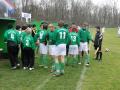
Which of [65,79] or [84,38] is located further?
[84,38]

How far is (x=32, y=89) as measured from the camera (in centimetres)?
1241

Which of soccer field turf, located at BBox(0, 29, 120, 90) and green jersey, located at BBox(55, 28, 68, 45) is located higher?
green jersey, located at BBox(55, 28, 68, 45)

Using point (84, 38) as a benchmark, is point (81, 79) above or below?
below

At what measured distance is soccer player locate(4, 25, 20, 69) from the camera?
1667cm

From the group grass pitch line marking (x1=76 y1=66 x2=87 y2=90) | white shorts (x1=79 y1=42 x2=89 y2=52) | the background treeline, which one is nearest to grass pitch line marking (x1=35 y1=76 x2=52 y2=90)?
grass pitch line marking (x1=76 y1=66 x2=87 y2=90)

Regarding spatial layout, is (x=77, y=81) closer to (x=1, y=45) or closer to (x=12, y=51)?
(x=12, y=51)

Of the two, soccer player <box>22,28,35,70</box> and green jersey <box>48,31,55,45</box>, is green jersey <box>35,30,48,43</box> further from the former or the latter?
green jersey <box>48,31,55,45</box>

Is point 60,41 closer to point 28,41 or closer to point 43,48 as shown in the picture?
point 28,41

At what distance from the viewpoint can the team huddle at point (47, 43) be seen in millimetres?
15086

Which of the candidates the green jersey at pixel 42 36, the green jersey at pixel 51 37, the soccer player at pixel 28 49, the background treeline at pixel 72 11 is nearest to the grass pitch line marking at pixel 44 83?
the green jersey at pixel 51 37

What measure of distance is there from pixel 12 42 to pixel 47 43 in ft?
4.96

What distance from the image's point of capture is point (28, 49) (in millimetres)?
16594

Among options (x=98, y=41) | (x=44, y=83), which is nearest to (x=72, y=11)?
(x=98, y=41)

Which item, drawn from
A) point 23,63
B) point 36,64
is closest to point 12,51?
point 23,63
